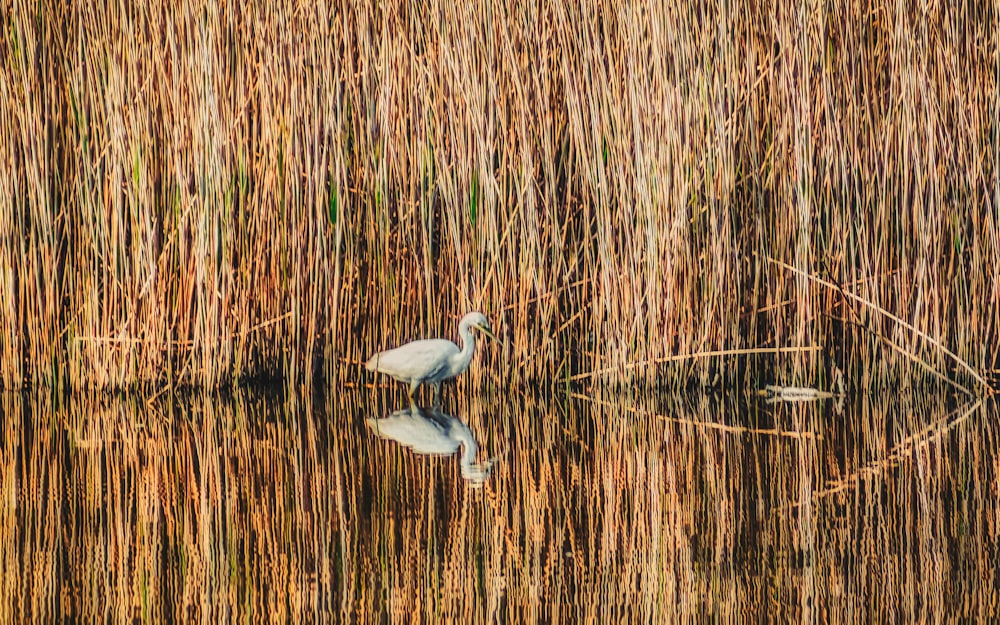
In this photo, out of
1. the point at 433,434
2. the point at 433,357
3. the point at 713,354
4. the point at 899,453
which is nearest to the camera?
the point at 899,453

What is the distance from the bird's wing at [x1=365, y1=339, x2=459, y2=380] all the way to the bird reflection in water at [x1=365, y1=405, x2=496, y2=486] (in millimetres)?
108

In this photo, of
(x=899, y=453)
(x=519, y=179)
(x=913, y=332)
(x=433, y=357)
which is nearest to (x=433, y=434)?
(x=433, y=357)

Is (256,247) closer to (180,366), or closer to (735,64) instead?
(180,366)

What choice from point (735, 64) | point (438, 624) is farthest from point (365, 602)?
point (735, 64)

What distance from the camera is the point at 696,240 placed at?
432cm

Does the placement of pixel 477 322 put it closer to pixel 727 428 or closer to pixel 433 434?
pixel 433 434

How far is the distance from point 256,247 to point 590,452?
4.46ft

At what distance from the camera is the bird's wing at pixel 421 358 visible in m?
4.21

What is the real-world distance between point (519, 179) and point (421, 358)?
24.0 inches

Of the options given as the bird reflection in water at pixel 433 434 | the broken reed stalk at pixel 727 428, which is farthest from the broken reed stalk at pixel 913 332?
the bird reflection in water at pixel 433 434

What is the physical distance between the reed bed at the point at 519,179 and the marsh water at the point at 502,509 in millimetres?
217

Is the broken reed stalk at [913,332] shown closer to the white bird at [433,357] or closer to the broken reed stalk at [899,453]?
the broken reed stalk at [899,453]

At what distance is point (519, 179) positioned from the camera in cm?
434

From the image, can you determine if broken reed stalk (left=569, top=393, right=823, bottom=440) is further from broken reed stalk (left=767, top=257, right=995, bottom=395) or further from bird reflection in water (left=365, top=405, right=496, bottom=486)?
broken reed stalk (left=767, top=257, right=995, bottom=395)
